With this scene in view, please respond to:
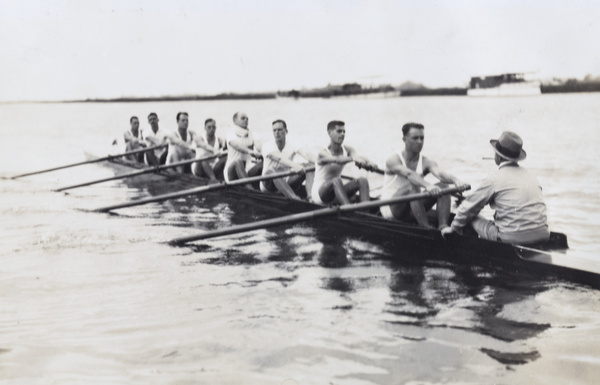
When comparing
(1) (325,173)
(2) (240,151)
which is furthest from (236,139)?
(1) (325,173)

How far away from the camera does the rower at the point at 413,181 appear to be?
5.69m

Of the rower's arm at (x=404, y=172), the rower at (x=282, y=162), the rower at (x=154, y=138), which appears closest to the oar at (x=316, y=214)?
the rower's arm at (x=404, y=172)

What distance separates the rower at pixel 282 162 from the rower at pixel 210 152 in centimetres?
204

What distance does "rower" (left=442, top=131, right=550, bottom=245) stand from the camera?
4.88 meters

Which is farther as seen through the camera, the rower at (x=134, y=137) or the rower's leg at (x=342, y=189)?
the rower at (x=134, y=137)

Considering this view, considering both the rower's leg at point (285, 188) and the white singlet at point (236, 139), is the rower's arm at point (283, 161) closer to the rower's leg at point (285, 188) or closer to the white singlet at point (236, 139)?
the rower's leg at point (285, 188)

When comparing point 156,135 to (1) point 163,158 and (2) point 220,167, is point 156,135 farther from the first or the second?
(2) point 220,167

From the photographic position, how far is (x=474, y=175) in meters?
15.2

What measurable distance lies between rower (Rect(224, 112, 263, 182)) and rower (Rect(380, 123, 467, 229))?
354 cm

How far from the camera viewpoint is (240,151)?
963 cm

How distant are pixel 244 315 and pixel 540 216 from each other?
8.78 ft

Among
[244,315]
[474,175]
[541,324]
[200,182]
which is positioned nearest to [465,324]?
[541,324]

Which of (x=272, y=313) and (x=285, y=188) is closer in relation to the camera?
(x=272, y=313)

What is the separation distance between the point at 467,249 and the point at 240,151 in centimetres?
516
